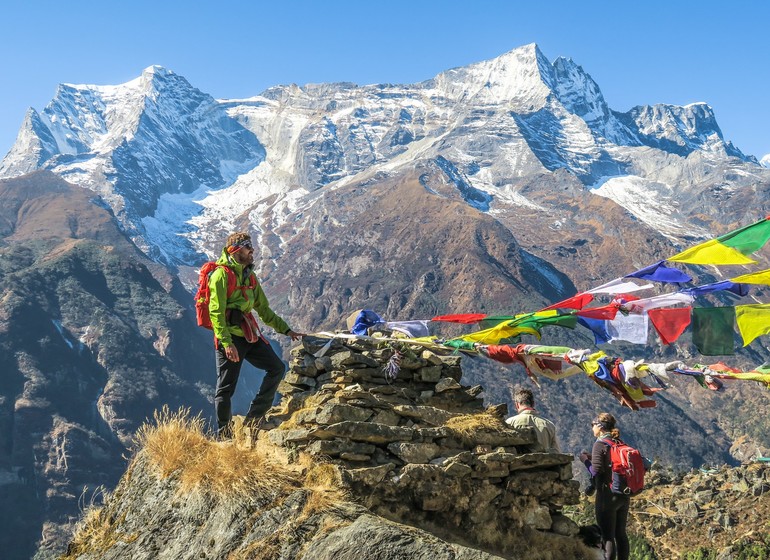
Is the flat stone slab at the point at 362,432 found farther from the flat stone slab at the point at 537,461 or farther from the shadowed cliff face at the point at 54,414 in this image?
the shadowed cliff face at the point at 54,414

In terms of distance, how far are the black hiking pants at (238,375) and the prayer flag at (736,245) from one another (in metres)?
6.02

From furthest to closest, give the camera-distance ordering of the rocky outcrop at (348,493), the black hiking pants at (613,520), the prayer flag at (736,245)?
the prayer flag at (736,245) < the black hiking pants at (613,520) < the rocky outcrop at (348,493)

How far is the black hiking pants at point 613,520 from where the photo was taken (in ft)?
32.1

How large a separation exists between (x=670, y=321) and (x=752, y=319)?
1391 mm

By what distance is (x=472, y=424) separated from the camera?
400 inches

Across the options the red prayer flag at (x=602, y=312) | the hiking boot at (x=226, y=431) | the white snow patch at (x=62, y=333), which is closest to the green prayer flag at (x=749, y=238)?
the red prayer flag at (x=602, y=312)

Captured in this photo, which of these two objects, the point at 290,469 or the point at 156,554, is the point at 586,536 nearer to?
the point at 290,469

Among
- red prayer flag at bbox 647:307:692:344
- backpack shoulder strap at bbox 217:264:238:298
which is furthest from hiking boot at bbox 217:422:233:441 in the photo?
red prayer flag at bbox 647:307:692:344

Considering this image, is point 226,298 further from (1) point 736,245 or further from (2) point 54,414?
(2) point 54,414

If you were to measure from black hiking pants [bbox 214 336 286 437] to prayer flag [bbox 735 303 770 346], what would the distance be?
6.08 m

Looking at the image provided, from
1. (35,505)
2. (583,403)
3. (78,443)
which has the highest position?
(583,403)

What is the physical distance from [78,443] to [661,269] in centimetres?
16896

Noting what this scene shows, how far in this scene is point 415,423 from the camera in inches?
412

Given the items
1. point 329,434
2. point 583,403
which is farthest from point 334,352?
point 583,403
